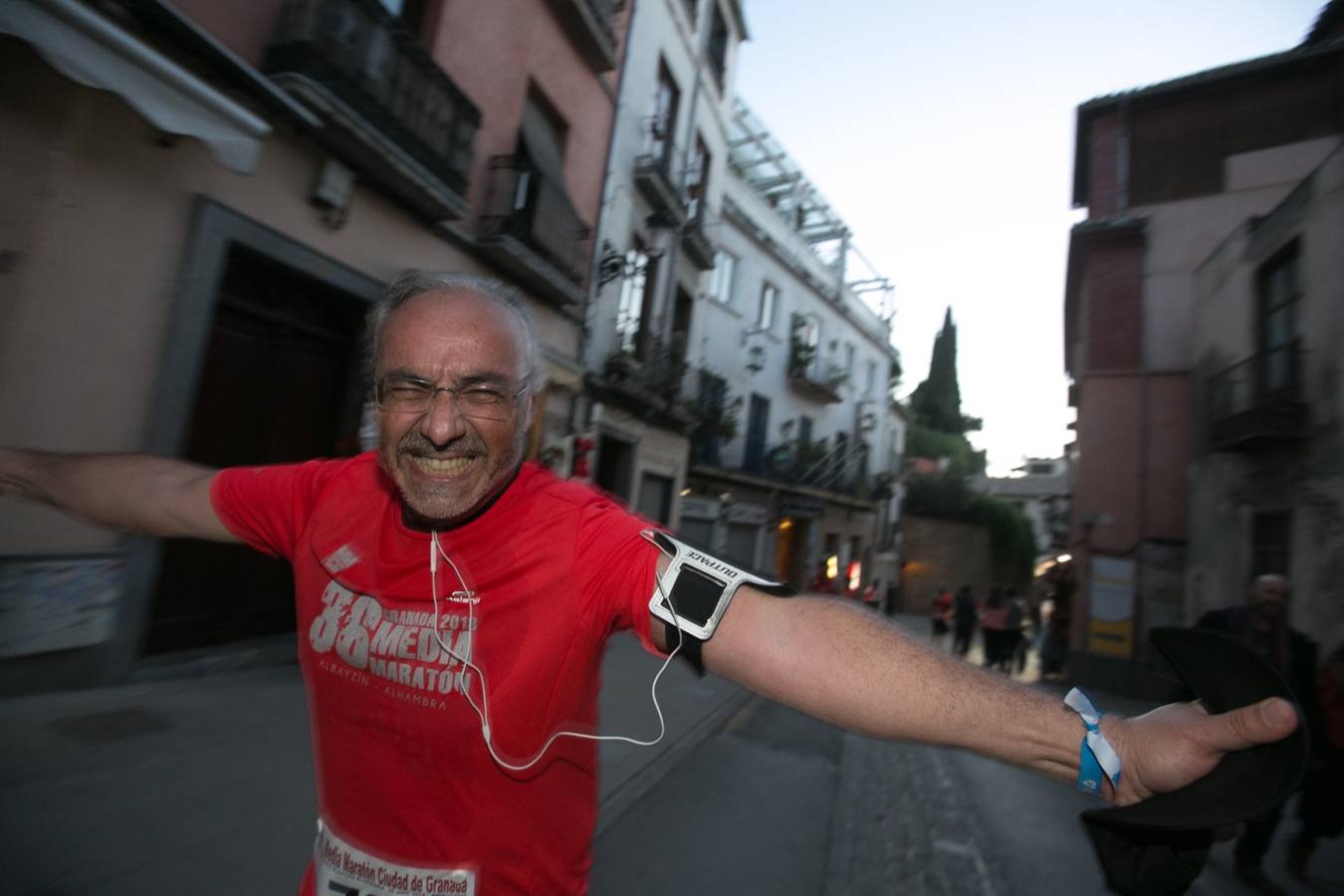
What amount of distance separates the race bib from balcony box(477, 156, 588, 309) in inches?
277

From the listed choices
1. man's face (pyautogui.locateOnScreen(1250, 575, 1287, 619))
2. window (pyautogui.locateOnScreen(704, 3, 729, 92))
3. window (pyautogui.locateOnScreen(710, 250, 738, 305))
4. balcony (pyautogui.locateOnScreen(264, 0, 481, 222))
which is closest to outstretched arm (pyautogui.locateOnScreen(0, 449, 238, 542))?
balcony (pyautogui.locateOnScreen(264, 0, 481, 222))

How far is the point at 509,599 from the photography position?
1.22m

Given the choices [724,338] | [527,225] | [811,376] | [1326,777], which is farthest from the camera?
[811,376]

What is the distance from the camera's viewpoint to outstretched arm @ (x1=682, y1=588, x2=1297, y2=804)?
898 millimetres

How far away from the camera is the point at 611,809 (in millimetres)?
3920

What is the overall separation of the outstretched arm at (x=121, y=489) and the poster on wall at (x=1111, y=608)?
47.9 ft

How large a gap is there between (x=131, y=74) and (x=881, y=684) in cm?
454

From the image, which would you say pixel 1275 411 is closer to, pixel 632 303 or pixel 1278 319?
pixel 1278 319

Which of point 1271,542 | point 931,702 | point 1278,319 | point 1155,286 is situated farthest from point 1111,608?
point 931,702

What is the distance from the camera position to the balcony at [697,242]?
13664mm

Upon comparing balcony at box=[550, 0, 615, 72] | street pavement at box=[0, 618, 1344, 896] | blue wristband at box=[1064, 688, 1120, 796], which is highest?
balcony at box=[550, 0, 615, 72]

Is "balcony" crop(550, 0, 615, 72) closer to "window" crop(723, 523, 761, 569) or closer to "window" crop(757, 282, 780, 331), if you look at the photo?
"window" crop(757, 282, 780, 331)

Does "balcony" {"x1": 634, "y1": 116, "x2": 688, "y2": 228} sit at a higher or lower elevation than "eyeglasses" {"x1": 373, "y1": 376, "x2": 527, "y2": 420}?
higher

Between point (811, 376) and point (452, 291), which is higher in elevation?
point (811, 376)
